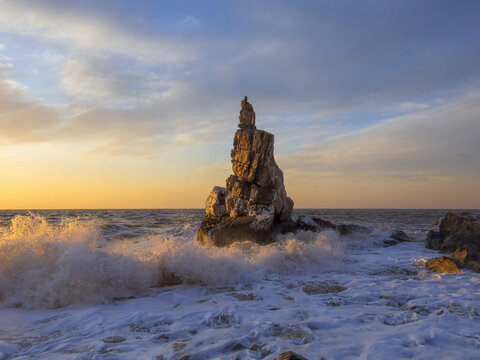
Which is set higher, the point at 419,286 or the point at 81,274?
the point at 81,274

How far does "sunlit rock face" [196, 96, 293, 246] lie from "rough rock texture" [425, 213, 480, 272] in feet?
20.2

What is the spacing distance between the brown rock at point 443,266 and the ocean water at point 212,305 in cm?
24

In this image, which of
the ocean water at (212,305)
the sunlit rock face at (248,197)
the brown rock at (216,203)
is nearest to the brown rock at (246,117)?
the sunlit rock face at (248,197)

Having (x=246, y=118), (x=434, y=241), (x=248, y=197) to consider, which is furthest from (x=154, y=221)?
(x=434, y=241)

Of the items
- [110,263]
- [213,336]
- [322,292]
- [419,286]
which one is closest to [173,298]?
[110,263]

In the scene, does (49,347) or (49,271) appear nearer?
(49,347)

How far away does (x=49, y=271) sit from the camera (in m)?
5.68

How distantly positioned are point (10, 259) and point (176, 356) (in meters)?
4.68

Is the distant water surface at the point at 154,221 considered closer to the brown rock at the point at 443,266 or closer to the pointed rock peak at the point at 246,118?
the pointed rock peak at the point at 246,118

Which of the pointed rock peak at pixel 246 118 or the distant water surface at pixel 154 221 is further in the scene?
the distant water surface at pixel 154 221

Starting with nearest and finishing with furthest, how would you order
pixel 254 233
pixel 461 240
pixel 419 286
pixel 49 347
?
pixel 49 347
pixel 419 286
pixel 461 240
pixel 254 233

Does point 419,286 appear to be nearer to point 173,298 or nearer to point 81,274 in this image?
point 173,298

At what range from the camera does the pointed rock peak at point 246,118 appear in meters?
15.2

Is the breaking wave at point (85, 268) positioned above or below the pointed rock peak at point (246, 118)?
below
